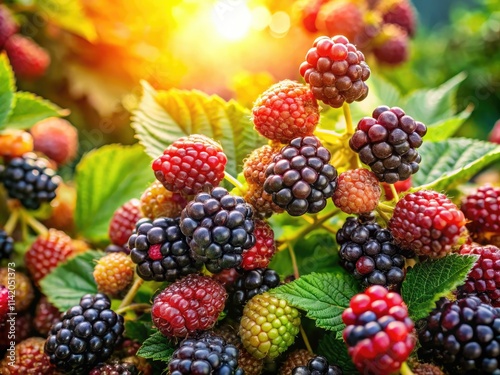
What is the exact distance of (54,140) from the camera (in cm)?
148

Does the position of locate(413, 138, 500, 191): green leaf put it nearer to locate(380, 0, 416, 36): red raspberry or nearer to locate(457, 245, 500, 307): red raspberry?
locate(457, 245, 500, 307): red raspberry

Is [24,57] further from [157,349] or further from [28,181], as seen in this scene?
[157,349]

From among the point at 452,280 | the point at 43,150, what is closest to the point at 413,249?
the point at 452,280

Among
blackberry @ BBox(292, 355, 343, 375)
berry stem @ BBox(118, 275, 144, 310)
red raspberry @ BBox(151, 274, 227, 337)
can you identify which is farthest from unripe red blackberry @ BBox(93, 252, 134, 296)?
blackberry @ BBox(292, 355, 343, 375)

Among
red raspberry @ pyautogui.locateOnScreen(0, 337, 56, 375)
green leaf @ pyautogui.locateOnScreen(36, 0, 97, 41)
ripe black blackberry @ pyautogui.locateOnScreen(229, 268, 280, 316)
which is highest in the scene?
green leaf @ pyautogui.locateOnScreen(36, 0, 97, 41)

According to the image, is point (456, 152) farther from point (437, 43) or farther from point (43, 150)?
point (437, 43)

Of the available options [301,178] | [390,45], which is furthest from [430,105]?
[301,178]

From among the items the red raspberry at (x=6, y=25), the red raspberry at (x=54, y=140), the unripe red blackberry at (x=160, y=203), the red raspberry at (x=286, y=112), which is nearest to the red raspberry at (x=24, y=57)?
the red raspberry at (x=6, y=25)

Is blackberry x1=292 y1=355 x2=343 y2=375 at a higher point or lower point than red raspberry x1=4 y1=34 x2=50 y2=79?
lower

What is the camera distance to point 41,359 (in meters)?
1.03

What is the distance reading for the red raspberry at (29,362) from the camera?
3.33 feet

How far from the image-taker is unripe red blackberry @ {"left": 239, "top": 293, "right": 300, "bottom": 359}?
0.87 meters

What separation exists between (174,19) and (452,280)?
158cm

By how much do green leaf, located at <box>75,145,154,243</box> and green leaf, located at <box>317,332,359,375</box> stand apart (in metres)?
0.70
